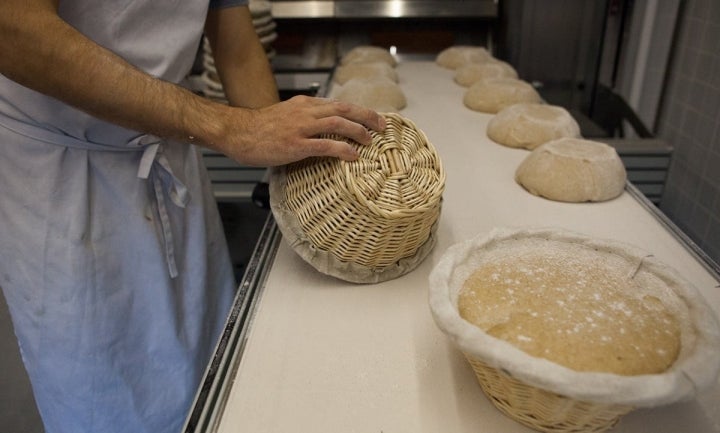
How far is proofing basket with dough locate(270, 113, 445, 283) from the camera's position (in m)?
0.88

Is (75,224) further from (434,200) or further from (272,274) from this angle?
(434,200)

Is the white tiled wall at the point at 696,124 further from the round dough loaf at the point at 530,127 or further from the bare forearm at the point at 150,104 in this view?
the bare forearm at the point at 150,104

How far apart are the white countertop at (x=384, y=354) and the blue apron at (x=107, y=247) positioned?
0.31 m

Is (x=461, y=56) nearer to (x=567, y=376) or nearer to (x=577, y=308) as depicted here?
(x=577, y=308)

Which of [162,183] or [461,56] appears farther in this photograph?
[461,56]

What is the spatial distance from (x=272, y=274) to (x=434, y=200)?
0.36m

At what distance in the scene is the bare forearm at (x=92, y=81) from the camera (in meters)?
0.75

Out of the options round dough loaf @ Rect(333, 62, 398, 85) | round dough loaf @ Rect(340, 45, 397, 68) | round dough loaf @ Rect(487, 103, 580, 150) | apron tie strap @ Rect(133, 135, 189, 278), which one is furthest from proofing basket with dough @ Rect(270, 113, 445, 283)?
round dough loaf @ Rect(340, 45, 397, 68)

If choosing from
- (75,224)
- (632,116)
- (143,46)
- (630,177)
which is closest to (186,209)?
(75,224)

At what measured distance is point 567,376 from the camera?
0.57 meters

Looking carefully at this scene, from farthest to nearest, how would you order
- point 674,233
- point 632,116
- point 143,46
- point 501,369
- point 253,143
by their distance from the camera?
point 632,116
point 674,233
point 143,46
point 253,143
point 501,369

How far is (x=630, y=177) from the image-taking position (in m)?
1.85

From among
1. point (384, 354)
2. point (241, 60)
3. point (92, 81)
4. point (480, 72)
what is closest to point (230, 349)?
point (384, 354)

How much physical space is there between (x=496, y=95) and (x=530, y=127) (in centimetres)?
35
